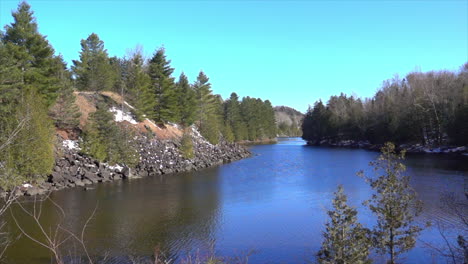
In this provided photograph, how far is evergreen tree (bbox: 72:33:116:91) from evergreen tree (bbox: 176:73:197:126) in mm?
10841

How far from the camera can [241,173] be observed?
133 feet

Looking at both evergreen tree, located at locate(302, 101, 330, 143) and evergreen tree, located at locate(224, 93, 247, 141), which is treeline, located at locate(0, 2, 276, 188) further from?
evergreen tree, located at locate(302, 101, 330, 143)

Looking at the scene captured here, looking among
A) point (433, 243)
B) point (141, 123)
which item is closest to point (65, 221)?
point (433, 243)

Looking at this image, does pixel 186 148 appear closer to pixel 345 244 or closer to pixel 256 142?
pixel 345 244

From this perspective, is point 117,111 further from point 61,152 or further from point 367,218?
point 367,218

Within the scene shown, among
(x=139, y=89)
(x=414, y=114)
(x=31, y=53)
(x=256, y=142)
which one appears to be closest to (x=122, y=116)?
(x=139, y=89)

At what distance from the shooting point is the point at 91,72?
4691 cm

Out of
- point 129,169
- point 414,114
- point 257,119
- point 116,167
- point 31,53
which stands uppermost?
point 31,53

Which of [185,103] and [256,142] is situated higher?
[185,103]

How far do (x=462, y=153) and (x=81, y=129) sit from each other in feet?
176

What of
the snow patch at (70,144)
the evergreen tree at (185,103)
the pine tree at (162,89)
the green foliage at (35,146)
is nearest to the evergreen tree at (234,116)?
the evergreen tree at (185,103)

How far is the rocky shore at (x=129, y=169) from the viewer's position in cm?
2905

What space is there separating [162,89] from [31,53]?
21.2 m

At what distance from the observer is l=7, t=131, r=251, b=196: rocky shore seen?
29.0 m
